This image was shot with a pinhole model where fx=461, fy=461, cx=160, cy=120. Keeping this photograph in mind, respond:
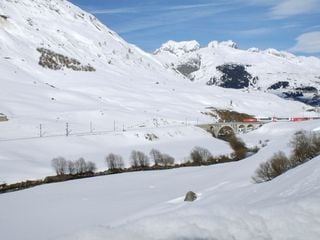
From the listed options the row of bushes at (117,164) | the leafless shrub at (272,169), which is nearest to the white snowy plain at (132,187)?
the leafless shrub at (272,169)

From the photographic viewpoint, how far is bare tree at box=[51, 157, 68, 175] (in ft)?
315

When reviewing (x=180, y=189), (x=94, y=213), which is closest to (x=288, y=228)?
(x=94, y=213)

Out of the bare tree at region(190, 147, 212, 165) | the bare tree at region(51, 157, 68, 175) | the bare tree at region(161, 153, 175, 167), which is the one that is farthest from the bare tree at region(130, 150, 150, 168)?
the bare tree at region(51, 157, 68, 175)

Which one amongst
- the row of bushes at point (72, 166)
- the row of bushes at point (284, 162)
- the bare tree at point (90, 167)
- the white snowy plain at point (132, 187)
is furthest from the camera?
the bare tree at point (90, 167)

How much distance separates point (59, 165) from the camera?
322 feet

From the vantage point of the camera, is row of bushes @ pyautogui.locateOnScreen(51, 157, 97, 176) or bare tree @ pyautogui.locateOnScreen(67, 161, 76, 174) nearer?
row of bushes @ pyautogui.locateOnScreen(51, 157, 97, 176)

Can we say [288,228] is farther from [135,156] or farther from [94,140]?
[94,140]

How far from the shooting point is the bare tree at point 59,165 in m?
96.0

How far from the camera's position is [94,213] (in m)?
48.9

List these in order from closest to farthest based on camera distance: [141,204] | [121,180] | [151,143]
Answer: [141,204] → [121,180] → [151,143]

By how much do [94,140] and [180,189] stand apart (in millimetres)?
66357

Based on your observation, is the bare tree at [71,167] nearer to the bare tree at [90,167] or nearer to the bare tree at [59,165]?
the bare tree at [59,165]

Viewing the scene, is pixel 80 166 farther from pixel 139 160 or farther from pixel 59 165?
pixel 139 160

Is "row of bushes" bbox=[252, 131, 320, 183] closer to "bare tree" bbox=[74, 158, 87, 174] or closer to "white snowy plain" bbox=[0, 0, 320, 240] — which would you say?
"white snowy plain" bbox=[0, 0, 320, 240]
